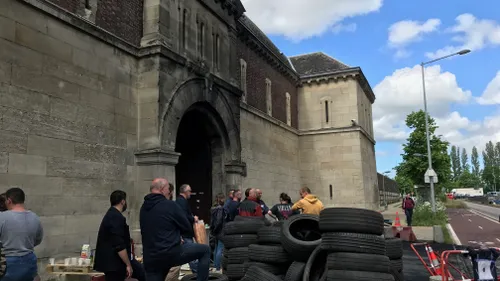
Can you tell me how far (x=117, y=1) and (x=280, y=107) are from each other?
13.9 meters

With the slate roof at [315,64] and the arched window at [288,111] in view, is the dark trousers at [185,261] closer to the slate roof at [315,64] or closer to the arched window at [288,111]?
the arched window at [288,111]

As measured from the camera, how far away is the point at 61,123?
8.77m

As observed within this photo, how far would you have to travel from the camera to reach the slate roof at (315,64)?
27250 mm

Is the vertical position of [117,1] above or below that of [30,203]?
above

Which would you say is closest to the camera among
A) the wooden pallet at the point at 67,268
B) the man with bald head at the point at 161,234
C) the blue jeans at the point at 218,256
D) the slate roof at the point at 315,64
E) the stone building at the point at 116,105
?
the man with bald head at the point at 161,234

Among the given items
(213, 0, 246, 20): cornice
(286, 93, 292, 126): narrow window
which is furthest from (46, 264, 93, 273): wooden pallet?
(286, 93, 292, 126): narrow window

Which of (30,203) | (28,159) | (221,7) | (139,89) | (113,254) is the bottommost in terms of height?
(113,254)

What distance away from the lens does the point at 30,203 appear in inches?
313

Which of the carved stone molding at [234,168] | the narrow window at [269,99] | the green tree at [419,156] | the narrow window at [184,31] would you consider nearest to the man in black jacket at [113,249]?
the narrow window at [184,31]

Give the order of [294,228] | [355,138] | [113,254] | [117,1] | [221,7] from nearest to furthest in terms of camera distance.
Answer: [113,254] < [294,228] < [117,1] < [221,7] < [355,138]

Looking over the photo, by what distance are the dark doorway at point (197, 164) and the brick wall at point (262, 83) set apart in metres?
4.77

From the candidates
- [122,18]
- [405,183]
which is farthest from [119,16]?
[405,183]

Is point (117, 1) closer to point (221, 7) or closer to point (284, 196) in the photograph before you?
point (221, 7)

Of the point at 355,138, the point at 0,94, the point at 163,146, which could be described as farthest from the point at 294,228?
the point at 355,138
